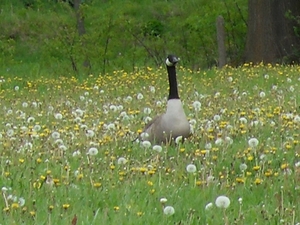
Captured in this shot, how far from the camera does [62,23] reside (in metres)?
21.0

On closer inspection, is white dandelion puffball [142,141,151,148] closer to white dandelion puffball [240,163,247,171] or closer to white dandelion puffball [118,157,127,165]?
white dandelion puffball [118,157,127,165]

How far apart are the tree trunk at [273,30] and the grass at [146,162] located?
16.2 feet

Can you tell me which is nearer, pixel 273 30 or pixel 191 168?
pixel 191 168

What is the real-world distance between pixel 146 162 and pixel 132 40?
1395cm

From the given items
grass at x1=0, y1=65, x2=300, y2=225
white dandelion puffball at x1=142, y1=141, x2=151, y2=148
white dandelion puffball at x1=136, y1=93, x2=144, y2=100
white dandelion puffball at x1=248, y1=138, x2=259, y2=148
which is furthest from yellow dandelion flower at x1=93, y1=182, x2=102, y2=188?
white dandelion puffball at x1=136, y1=93, x2=144, y2=100

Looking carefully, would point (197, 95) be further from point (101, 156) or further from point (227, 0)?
point (227, 0)

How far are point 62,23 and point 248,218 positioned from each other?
16.5m

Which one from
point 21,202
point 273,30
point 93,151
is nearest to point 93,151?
point 93,151

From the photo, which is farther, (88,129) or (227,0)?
(227,0)

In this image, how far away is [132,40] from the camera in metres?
20.5

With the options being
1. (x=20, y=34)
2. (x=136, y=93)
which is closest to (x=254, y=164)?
(x=136, y=93)

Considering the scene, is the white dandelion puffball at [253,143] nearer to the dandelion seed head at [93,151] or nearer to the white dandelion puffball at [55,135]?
the dandelion seed head at [93,151]

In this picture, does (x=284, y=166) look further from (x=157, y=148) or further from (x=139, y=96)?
(x=139, y=96)

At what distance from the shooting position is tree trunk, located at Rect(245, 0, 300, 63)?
647 inches
